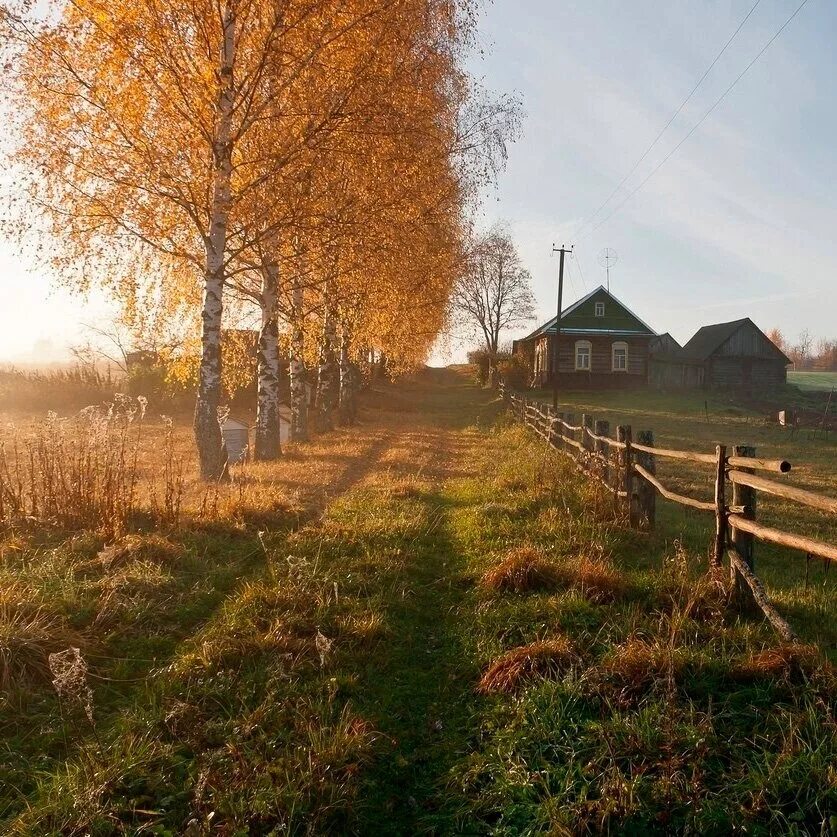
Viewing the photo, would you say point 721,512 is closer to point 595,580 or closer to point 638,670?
point 595,580

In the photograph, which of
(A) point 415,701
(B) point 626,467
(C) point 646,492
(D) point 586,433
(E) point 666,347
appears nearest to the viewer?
(A) point 415,701

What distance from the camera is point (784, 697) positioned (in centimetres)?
377

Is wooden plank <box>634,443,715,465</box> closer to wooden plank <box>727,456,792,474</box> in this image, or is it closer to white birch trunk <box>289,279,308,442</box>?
wooden plank <box>727,456,792,474</box>

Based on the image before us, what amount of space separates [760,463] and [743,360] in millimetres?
44940

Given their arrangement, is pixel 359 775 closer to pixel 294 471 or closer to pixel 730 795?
pixel 730 795

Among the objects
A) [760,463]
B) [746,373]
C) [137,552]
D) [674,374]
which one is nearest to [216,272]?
[137,552]

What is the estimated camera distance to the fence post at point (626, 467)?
8.03 metres

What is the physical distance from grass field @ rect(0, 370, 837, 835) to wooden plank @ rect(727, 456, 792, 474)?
103cm

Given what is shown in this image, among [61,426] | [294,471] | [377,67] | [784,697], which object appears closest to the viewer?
[784,697]

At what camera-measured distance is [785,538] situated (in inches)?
178

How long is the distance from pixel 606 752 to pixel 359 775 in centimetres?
127

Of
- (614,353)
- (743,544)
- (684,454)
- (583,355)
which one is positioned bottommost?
(743,544)

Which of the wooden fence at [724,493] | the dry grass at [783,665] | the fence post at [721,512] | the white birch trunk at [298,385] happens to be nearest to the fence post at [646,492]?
the wooden fence at [724,493]

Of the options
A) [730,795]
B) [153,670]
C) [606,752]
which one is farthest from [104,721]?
[730,795]
